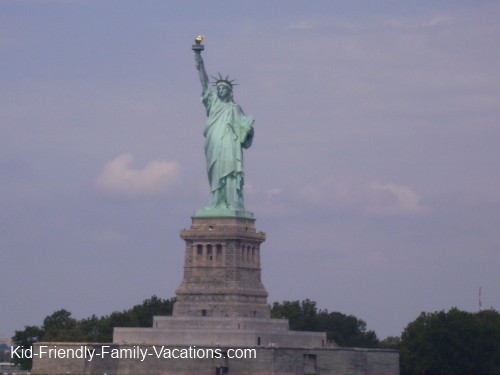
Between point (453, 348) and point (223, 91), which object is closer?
point (223, 91)

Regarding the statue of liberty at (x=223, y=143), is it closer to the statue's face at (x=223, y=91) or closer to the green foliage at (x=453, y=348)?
the statue's face at (x=223, y=91)

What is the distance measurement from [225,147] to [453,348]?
62.7 feet

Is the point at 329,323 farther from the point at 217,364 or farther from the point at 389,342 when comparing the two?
the point at 217,364

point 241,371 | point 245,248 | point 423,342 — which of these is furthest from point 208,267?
point 423,342

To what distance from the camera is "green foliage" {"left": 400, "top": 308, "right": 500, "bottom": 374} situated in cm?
9269

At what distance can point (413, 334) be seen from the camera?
325 feet

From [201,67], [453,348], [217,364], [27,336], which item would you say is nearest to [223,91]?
[201,67]

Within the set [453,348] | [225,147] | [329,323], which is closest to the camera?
[225,147]

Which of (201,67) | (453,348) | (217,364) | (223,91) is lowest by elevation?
(217,364)

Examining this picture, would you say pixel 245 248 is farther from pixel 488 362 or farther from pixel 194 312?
pixel 488 362

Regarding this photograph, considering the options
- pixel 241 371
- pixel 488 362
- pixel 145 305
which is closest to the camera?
pixel 241 371

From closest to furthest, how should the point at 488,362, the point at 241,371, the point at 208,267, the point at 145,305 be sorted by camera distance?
1. the point at 241,371
2. the point at 208,267
3. the point at 488,362
4. the point at 145,305

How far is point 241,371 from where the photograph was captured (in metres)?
78.6

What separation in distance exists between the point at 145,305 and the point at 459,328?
21.1 meters
